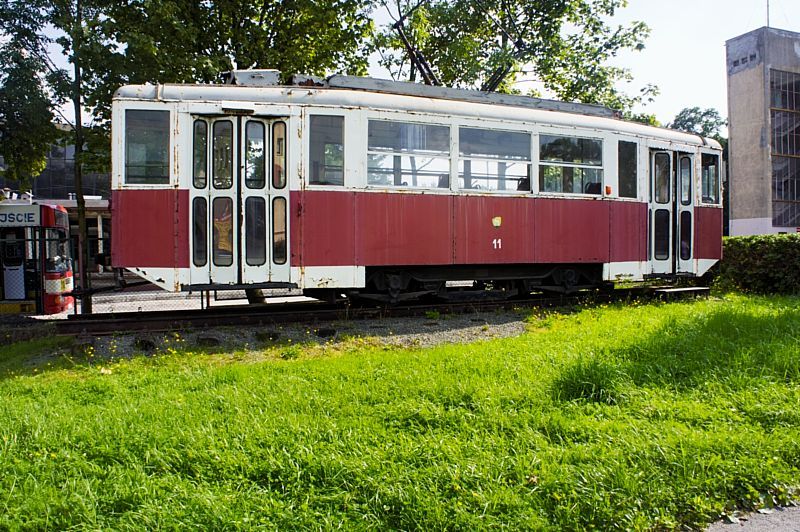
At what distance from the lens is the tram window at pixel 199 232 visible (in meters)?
7.64

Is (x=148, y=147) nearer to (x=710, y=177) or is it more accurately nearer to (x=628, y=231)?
(x=628, y=231)

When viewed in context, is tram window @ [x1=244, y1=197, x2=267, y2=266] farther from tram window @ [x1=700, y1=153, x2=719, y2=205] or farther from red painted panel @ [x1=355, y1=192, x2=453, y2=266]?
tram window @ [x1=700, y1=153, x2=719, y2=205]

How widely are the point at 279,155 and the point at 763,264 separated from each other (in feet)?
33.7

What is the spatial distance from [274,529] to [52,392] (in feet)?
10.7

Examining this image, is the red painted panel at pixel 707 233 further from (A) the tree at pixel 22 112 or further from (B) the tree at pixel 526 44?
(A) the tree at pixel 22 112

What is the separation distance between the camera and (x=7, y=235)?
44.4ft

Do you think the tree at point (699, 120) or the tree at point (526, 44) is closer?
the tree at point (526, 44)

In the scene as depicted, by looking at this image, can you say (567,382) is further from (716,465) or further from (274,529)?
(274,529)

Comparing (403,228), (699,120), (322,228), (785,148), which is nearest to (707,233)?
(403,228)

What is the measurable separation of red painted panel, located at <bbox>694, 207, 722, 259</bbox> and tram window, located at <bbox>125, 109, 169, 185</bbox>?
9857mm

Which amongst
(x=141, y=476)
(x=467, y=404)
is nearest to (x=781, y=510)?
(x=467, y=404)

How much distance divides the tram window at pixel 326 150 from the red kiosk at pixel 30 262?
854 centimetres

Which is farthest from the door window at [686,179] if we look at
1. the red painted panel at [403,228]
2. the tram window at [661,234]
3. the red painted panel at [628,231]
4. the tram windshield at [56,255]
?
the tram windshield at [56,255]

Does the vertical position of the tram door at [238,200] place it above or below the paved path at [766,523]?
above
